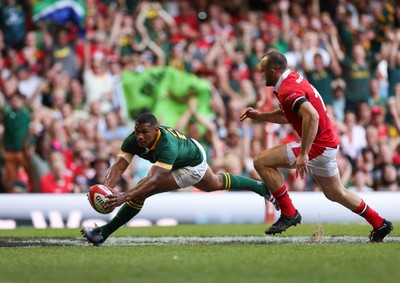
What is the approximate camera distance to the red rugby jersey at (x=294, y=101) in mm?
9414

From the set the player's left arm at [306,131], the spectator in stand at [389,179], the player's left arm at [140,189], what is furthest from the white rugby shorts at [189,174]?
the spectator in stand at [389,179]

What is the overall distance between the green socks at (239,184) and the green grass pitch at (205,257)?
57cm

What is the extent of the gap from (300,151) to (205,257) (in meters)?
1.68

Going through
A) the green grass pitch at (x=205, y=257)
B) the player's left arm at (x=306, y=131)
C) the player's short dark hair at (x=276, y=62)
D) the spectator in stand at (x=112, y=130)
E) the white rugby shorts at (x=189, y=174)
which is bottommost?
the green grass pitch at (x=205, y=257)

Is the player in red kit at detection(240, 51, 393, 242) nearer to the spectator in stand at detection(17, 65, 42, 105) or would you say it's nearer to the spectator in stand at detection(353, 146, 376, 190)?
the spectator in stand at detection(353, 146, 376, 190)

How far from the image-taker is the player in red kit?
9.37 m

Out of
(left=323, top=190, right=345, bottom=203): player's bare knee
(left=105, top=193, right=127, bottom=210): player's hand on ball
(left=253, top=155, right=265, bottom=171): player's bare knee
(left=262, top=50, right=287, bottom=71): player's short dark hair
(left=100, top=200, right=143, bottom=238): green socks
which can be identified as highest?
(left=262, top=50, right=287, bottom=71): player's short dark hair

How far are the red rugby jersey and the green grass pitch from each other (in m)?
1.11

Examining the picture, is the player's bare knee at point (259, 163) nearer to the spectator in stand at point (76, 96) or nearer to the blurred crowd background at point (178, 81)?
the blurred crowd background at point (178, 81)

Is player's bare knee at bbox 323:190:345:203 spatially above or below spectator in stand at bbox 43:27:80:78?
below

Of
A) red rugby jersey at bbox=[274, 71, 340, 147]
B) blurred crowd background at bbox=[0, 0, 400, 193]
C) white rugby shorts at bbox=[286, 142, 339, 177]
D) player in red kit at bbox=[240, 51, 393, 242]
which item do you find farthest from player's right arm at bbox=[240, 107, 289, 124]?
blurred crowd background at bbox=[0, 0, 400, 193]

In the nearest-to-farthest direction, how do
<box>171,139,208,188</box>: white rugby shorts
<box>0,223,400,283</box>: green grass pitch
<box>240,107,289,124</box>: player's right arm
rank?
<box>0,223,400,283</box>: green grass pitch → <box>171,139,208,188</box>: white rugby shorts → <box>240,107,289,124</box>: player's right arm

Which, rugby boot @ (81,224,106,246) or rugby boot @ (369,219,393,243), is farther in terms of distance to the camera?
rugby boot @ (81,224,106,246)

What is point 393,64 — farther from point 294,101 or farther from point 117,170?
point 117,170
